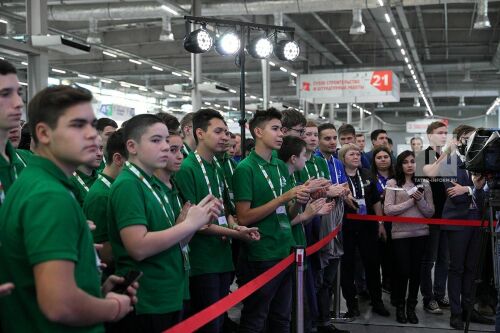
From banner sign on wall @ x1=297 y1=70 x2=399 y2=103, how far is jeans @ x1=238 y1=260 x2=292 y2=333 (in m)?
10.1

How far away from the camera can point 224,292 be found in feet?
10.4

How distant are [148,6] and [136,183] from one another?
824 centimetres

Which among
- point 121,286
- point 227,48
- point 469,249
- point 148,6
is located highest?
point 148,6

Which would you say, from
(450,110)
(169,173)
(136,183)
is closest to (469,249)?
(169,173)

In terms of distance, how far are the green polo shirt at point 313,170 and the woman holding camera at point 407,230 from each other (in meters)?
0.75

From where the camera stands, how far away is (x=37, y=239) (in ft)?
4.56

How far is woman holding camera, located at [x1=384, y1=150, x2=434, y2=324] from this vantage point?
4.86 m

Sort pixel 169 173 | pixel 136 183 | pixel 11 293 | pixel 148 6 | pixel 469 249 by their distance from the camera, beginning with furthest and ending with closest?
pixel 148 6 → pixel 469 249 → pixel 169 173 → pixel 136 183 → pixel 11 293

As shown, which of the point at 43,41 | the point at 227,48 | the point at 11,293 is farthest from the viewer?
the point at 43,41

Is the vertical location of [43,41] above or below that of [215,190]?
above

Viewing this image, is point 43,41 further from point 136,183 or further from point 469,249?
point 469,249

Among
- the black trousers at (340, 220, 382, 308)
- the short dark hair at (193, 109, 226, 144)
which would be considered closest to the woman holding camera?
the black trousers at (340, 220, 382, 308)

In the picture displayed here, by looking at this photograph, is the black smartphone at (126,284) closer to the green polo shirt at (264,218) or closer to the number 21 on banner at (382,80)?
the green polo shirt at (264,218)

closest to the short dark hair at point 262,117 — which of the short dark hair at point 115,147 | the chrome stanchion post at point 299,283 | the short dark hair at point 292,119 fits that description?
the short dark hair at point 292,119
